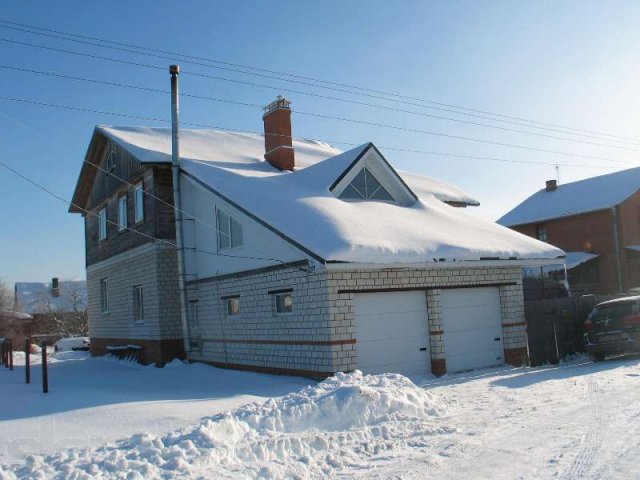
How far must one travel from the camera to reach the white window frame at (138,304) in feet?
67.4

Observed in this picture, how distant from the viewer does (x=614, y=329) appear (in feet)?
50.0

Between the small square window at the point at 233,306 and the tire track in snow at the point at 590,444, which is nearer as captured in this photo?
the tire track in snow at the point at 590,444

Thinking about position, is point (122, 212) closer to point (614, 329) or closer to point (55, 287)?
point (614, 329)

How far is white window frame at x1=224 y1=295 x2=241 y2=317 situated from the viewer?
52.3 feet

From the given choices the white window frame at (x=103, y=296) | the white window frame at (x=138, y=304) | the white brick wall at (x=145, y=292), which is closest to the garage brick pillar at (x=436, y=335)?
the white brick wall at (x=145, y=292)

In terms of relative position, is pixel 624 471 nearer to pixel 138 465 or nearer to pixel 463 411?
pixel 463 411

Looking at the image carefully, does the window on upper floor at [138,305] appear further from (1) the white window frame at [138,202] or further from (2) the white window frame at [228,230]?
(2) the white window frame at [228,230]

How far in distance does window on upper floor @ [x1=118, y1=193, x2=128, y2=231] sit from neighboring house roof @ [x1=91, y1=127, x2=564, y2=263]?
215 cm

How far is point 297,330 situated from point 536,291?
17.5m

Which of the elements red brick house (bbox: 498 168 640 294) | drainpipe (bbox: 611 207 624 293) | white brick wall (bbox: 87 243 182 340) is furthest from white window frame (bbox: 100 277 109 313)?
drainpipe (bbox: 611 207 624 293)

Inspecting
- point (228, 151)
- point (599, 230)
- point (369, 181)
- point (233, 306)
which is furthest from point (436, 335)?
point (599, 230)

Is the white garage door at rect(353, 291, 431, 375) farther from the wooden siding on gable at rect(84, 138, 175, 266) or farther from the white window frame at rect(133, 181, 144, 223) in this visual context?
the white window frame at rect(133, 181, 144, 223)

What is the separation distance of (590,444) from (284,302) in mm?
7845

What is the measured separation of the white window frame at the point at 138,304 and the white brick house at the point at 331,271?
1.12m
